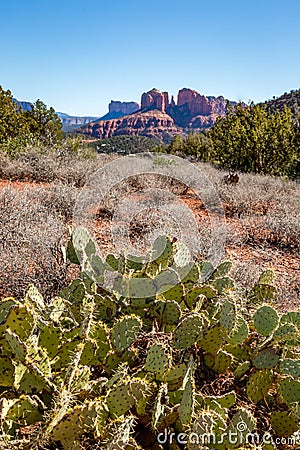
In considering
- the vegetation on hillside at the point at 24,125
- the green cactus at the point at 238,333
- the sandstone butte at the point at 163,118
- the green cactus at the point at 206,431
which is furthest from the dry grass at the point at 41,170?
the sandstone butte at the point at 163,118

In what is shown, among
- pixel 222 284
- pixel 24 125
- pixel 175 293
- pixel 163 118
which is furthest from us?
pixel 163 118

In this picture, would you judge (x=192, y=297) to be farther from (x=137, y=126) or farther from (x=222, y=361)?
(x=137, y=126)

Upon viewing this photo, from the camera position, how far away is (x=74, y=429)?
4.54 ft

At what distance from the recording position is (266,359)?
2066 millimetres

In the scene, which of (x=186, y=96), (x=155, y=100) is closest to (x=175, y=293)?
(x=155, y=100)

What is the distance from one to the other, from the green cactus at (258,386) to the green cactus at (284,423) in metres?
0.13

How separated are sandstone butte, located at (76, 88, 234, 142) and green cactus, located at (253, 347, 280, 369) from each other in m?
94.7

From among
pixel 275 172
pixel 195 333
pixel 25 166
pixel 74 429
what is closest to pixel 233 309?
pixel 195 333

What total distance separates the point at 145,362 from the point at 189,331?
0.26 m

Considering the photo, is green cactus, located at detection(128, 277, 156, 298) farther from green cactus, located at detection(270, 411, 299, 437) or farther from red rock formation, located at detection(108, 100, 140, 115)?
red rock formation, located at detection(108, 100, 140, 115)

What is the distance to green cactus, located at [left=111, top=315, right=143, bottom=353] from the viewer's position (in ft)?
6.17

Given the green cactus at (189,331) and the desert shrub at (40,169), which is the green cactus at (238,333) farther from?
the desert shrub at (40,169)

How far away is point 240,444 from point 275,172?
488 inches

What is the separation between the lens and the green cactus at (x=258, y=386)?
6.48 feet
